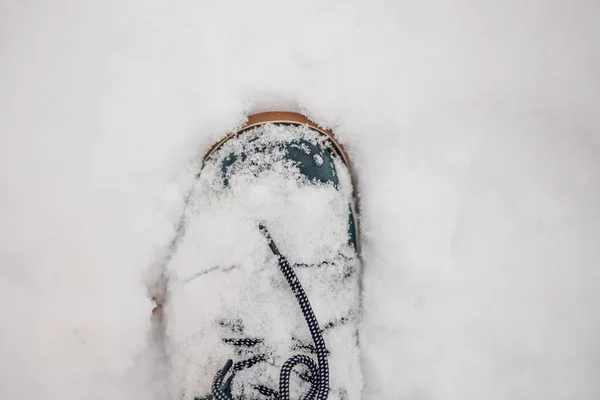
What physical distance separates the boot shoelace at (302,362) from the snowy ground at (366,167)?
0.16 metres

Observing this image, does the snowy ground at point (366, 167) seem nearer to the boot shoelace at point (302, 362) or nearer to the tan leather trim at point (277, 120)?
the tan leather trim at point (277, 120)

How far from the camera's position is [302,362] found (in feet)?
2.27

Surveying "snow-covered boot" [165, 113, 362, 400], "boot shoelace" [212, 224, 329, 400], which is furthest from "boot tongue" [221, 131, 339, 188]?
"boot shoelace" [212, 224, 329, 400]

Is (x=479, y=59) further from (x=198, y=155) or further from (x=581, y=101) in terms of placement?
(x=198, y=155)

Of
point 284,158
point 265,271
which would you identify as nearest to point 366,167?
point 284,158

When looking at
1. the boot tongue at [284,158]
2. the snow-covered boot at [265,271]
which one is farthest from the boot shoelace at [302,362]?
the boot tongue at [284,158]

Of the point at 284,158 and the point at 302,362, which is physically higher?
the point at 284,158

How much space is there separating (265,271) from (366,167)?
10.2 inches

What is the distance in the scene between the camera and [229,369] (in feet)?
2.38

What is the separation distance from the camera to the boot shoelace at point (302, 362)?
2.18 feet

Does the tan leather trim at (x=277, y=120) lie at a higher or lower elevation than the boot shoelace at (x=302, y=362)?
higher

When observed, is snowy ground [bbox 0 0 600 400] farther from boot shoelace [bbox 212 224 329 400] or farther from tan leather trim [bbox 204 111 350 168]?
boot shoelace [bbox 212 224 329 400]

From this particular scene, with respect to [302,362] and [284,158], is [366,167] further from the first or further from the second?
[302,362]

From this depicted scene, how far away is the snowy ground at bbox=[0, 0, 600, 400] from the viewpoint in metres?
0.77
